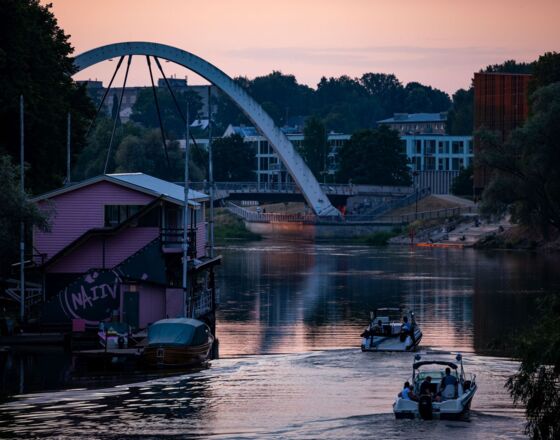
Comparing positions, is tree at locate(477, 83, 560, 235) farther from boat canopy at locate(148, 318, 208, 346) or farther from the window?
boat canopy at locate(148, 318, 208, 346)

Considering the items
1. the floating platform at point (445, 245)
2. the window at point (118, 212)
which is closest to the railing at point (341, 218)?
the floating platform at point (445, 245)

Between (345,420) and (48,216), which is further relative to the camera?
(48,216)

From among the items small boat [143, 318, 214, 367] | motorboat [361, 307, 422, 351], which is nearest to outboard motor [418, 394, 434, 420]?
small boat [143, 318, 214, 367]

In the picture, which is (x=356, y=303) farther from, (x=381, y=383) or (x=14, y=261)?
(x=381, y=383)

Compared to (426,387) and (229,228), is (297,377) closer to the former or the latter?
(426,387)

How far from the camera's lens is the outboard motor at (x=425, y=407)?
3866 centimetres

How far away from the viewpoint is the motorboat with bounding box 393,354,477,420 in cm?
3875

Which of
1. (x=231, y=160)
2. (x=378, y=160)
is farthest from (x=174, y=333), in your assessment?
(x=231, y=160)

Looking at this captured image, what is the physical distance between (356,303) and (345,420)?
3612 cm

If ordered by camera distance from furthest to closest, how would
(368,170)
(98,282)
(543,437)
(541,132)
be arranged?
(368,170), (541,132), (98,282), (543,437)

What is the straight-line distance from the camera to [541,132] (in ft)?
364

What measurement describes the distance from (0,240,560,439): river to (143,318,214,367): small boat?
721 millimetres

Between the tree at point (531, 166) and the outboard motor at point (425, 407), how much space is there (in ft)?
243

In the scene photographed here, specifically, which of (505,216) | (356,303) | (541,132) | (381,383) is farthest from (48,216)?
(505,216)
